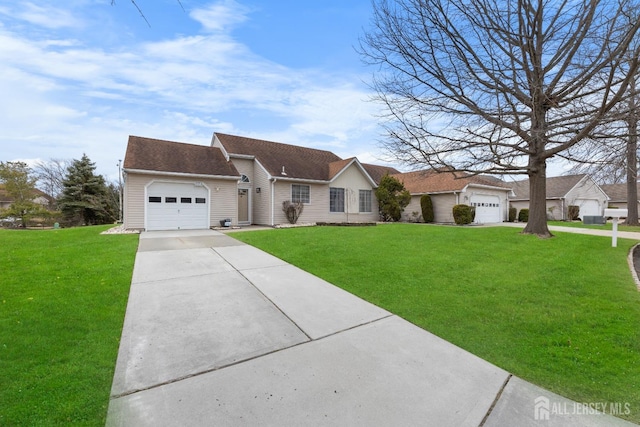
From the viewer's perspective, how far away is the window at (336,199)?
18.5m

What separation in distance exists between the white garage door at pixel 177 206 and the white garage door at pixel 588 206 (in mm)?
34229

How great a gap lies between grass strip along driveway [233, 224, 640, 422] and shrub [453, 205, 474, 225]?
30.7ft

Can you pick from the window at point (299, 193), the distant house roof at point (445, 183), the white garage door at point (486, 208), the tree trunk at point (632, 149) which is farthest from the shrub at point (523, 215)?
the window at point (299, 193)

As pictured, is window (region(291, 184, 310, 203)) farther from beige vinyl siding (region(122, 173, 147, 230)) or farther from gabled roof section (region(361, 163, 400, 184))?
beige vinyl siding (region(122, 173, 147, 230))

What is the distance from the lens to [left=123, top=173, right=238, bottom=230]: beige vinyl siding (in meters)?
13.1

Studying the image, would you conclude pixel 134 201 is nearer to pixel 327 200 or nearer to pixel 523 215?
pixel 327 200

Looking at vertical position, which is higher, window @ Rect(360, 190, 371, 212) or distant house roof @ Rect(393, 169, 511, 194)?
distant house roof @ Rect(393, 169, 511, 194)

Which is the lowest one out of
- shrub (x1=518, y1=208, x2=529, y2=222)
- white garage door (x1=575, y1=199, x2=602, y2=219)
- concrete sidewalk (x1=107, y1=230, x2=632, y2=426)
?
concrete sidewalk (x1=107, y1=230, x2=632, y2=426)

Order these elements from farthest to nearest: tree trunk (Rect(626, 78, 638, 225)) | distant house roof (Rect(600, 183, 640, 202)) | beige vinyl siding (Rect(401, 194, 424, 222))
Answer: distant house roof (Rect(600, 183, 640, 202)) < beige vinyl siding (Rect(401, 194, 424, 222)) < tree trunk (Rect(626, 78, 638, 225))

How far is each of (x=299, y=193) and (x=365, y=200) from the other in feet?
17.3

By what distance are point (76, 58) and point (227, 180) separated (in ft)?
29.9

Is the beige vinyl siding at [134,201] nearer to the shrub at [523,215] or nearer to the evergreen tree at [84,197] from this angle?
the evergreen tree at [84,197]

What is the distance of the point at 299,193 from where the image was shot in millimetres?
17234

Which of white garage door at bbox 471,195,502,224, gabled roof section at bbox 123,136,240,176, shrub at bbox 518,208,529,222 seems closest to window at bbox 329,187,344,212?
gabled roof section at bbox 123,136,240,176
